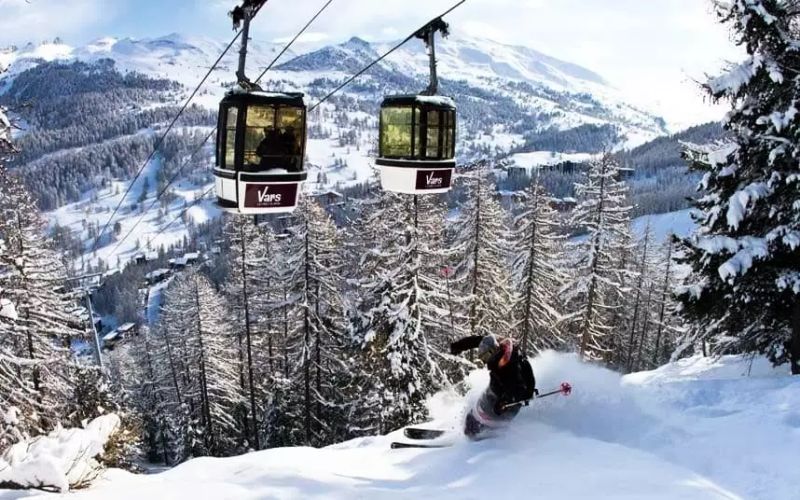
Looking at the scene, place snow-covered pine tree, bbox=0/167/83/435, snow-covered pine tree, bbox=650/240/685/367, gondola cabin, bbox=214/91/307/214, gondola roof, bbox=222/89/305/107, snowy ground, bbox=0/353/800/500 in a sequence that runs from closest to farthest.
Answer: snowy ground, bbox=0/353/800/500, gondola roof, bbox=222/89/305/107, gondola cabin, bbox=214/91/307/214, snow-covered pine tree, bbox=0/167/83/435, snow-covered pine tree, bbox=650/240/685/367

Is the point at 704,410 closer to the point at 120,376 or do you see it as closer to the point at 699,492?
the point at 699,492

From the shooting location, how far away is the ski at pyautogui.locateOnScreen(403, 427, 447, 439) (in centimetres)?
1158

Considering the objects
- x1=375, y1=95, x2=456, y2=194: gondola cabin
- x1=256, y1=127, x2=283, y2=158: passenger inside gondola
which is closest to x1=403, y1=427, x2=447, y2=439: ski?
x1=375, y1=95, x2=456, y2=194: gondola cabin

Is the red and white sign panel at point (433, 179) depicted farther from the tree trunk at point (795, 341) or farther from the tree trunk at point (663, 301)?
the tree trunk at point (663, 301)

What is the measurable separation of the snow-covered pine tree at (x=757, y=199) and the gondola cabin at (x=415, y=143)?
5523 millimetres

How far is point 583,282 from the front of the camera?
2902 centimetres

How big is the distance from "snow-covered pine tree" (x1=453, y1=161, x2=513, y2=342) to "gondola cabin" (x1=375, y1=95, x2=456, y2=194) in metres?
13.4

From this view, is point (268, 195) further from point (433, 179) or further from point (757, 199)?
point (757, 199)

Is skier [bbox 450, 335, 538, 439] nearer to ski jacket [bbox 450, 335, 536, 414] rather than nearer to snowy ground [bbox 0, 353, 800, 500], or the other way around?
ski jacket [bbox 450, 335, 536, 414]

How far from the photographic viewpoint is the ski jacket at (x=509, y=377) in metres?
10.2

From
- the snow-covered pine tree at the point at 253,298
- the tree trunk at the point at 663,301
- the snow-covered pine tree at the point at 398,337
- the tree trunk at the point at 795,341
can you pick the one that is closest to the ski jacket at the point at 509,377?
the tree trunk at the point at 795,341

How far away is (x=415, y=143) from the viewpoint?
1298 cm

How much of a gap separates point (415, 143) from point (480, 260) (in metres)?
16.2

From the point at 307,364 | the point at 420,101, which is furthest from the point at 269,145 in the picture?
the point at 307,364
